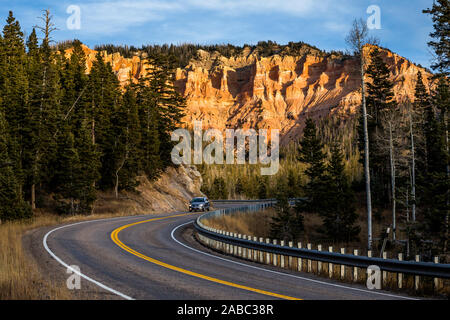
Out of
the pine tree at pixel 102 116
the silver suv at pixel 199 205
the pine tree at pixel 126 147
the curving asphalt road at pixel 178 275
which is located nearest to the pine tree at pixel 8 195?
the curving asphalt road at pixel 178 275

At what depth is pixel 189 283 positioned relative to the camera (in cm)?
894

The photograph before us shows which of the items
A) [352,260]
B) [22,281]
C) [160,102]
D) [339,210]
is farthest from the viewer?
[160,102]

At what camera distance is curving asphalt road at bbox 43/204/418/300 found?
26.2 feet

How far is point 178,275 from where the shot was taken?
9906 mm

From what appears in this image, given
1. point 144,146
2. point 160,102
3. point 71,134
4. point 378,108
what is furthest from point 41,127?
point 378,108

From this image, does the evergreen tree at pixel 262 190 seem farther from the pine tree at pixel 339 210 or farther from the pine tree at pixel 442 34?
the pine tree at pixel 442 34

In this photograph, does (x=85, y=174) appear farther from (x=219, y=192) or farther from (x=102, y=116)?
(x=219, y=192)

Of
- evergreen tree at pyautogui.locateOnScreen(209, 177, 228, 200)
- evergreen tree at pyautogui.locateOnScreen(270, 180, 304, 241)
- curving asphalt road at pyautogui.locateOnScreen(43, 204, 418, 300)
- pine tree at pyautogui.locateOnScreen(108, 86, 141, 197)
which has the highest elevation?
pine tree at pyautogui.locateOnScreen(108, 86, 141, 197)

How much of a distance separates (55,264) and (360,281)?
891cm

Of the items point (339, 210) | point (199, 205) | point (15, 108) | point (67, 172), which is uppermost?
point (15, 108)

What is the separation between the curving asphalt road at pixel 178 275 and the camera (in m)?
7.98

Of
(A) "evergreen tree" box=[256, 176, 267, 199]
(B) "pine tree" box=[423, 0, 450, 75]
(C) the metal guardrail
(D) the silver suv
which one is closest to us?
(C) the metal guardrail

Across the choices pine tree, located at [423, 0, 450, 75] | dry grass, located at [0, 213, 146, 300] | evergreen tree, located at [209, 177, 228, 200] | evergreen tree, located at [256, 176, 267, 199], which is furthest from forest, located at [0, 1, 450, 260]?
evergreen tree, located at [256, 176, 267, 199]

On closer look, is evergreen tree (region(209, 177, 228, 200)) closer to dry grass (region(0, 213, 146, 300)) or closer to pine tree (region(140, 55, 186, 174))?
pine tree (region(140, 55, 186, 174))
